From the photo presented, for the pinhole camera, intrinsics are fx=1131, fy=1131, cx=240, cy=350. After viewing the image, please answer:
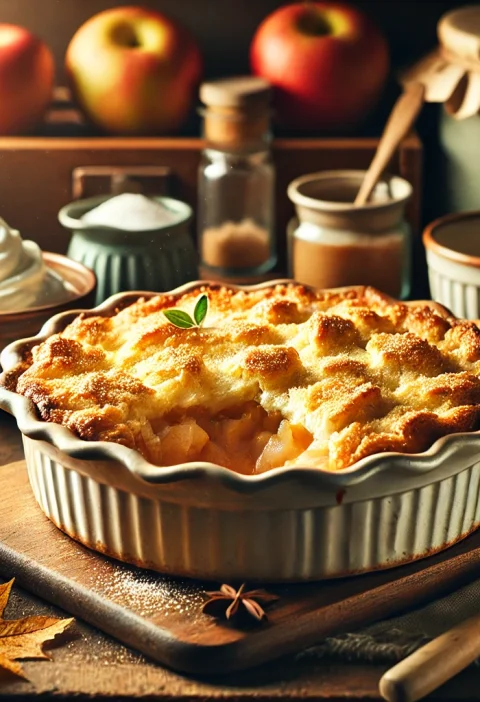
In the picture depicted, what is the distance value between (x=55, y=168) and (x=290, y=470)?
1661 mm

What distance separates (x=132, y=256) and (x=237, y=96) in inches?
19.3

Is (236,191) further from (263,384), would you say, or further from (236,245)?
(263,384)

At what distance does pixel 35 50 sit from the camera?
2.92 meters

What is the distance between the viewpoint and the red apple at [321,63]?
2.90 m

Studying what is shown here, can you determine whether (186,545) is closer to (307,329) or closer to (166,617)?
(166,617)

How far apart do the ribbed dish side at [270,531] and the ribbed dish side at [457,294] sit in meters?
0.77

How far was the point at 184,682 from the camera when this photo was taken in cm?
152

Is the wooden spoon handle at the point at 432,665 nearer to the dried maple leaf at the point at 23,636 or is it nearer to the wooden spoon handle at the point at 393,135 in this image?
the dried maple leaf at the point at 23,636

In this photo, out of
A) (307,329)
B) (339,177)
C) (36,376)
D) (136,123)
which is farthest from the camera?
(136,123)

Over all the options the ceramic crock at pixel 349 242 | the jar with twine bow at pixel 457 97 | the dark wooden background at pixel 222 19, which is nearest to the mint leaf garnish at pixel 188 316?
the ceramic crock at pixel 349 242

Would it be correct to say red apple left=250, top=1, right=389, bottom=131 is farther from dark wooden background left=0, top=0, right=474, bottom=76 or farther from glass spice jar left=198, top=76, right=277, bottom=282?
dark wooden background left=0, top=0, right=474, bottom=76

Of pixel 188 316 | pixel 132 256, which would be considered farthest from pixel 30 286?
pixel 188 316

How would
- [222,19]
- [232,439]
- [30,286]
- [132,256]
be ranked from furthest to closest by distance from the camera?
1. [222,19]
2. [132,256]
3. [30,286]
4. [232,439]

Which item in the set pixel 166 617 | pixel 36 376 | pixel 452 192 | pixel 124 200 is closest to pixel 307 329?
pixel 36 376
